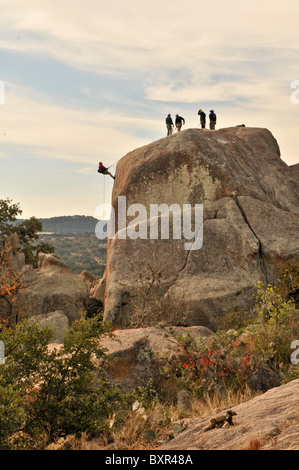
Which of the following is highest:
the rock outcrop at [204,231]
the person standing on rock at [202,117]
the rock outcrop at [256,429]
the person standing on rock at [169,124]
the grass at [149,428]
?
the person standing on rock at [202,117]

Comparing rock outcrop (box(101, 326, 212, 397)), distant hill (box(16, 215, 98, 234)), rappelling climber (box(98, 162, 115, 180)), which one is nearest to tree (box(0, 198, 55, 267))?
rappelling climber (box(98, 162, 115, 180))

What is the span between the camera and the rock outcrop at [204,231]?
17.4m

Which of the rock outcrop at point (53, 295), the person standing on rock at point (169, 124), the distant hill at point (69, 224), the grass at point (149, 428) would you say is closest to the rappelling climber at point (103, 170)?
the person standing on rock at point (169, 124)

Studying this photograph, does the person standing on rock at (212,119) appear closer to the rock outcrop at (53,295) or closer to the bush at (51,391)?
the rock outcrop at (53,295)

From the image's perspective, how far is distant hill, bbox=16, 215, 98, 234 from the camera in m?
137

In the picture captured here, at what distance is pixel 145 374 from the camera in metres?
11.2

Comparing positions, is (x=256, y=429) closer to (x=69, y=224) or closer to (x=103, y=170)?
(x=103, y=170)

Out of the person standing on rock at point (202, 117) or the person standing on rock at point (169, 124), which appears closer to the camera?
the person standing on rock at point (169, 124)

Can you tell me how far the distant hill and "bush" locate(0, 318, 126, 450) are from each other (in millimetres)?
127667

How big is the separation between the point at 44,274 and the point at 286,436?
738 inches

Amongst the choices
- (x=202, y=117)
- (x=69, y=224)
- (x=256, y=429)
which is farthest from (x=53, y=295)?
(x=69, y=224)

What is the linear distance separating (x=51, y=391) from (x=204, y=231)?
36.8ft

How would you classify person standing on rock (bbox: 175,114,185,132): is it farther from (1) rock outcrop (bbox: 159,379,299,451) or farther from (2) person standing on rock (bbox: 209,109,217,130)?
(1) rock outcrop (bbox: 159,379,299,451)

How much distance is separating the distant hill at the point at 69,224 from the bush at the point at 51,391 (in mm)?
127667
